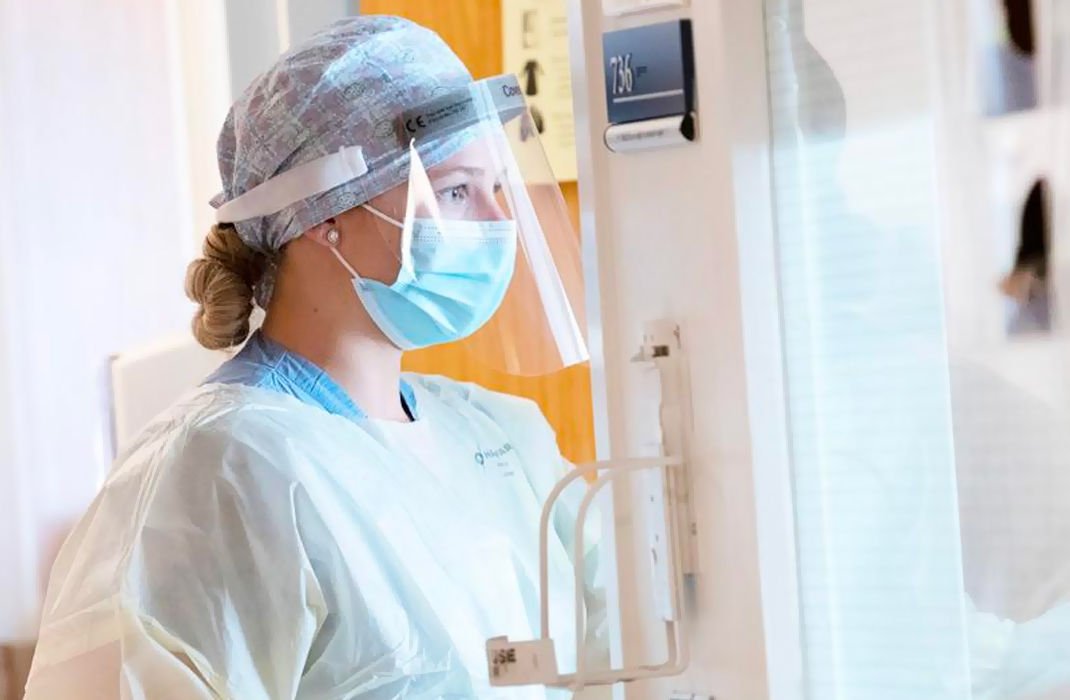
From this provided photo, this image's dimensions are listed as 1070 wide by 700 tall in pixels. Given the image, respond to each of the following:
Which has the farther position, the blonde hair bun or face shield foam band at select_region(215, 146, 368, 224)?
the blonde hair bun

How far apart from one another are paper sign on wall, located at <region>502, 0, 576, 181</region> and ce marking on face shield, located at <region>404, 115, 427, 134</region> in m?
0.32

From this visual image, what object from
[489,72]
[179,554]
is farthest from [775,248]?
[489,72]

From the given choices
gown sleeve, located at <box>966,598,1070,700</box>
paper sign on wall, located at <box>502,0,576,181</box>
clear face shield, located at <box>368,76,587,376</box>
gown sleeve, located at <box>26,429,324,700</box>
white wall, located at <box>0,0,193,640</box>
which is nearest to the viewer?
gown sleeve, located at <box>966,598,1070,700</box>

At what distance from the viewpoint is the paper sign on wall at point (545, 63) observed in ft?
5.27

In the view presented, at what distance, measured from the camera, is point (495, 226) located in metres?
1.29

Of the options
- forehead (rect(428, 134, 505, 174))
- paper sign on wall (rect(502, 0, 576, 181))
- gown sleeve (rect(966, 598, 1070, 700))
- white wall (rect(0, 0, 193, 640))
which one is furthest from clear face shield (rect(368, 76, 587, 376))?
white wall (rect(0, 0, 193, 640))

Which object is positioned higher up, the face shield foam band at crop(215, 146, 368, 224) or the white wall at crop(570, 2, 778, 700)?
the face shield foam band at crop(215, 146, 368, 224)

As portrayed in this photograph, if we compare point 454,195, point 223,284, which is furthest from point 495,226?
point 223,284

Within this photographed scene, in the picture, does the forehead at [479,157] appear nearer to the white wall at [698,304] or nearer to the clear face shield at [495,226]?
the clear face shield at [495,226]

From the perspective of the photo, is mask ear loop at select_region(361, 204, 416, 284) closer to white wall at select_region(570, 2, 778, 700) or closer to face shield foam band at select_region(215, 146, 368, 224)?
face shield foam band at select_region(215, 146, 368, 224)

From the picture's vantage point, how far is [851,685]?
0.96m

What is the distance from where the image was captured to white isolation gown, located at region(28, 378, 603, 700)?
1176 mm

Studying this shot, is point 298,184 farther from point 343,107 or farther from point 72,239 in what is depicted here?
point 72,239

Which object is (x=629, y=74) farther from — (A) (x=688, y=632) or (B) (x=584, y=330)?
(A) (x=688, y=632)
